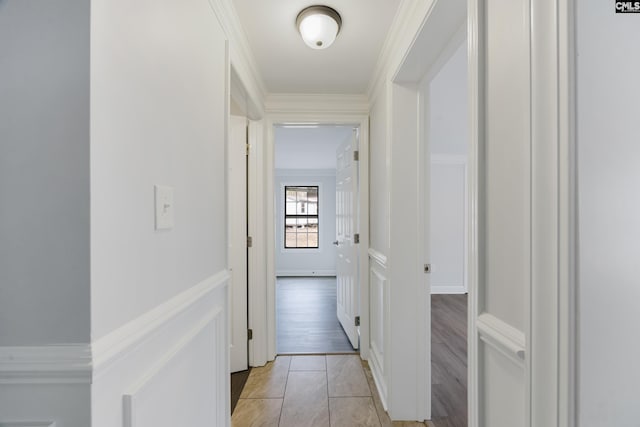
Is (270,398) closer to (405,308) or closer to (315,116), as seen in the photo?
(405,308)

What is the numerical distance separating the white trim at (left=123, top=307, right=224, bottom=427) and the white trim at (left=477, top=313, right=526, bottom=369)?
35.3 inches

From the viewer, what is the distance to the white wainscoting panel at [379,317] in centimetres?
224

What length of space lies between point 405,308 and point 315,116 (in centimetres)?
176

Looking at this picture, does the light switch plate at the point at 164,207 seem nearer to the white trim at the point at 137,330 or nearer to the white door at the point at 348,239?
the white trim at the point at 137,330

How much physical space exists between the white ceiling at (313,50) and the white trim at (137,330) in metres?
1.40

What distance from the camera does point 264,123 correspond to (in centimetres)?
289

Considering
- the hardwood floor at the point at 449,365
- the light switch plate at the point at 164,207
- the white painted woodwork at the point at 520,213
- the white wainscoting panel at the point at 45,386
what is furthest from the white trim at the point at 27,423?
the hardwood floor at the point at 449,365

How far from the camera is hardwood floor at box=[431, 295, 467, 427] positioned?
212 centimetres

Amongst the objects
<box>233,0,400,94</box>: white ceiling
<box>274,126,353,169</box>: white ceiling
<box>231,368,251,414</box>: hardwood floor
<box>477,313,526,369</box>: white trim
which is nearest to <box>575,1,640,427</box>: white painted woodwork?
<box>477,313,526,369</box>: white trim

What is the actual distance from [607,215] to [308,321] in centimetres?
369

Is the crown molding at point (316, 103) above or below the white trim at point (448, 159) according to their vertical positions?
above

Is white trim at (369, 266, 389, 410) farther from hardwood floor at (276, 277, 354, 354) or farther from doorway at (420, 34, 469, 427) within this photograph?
hardwood floor at (276, 277, 354, 354)

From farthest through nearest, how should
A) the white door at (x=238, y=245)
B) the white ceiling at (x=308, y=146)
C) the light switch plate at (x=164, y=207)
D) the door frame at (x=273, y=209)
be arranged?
the white ceiling at (x=308, y=146)
the door frame at (x=273, y=209)
the white door at (x=238, y=245)
the light switch plate at (x=164, y=207)

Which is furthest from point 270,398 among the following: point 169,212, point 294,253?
point 294,253
